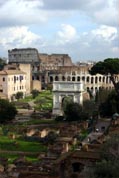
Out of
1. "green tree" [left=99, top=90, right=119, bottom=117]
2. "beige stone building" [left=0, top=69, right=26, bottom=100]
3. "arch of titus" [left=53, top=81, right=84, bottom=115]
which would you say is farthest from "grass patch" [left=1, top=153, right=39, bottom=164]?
"beige stone building" [left=0, top=69, right=26, bottom=100]

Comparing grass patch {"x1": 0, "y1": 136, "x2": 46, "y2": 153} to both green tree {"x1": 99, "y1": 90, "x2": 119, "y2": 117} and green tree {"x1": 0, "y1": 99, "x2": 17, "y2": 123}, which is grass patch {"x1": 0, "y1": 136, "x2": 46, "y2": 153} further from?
green tree {"x1": 99, "y1": 90, "x2": 119, "y2": 117}

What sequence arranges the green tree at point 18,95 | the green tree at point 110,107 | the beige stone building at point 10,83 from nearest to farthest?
the green tree at point 110,107, the green tree at point 18,95, the beige stone building at point 10,83

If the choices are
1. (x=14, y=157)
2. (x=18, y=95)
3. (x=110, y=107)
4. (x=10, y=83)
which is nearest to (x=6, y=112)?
(x=110, y=107)

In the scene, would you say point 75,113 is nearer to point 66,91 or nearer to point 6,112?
point 6,112

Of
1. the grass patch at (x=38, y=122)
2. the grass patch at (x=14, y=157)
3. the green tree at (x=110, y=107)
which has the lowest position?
the grass patch at (x=38, y=122)

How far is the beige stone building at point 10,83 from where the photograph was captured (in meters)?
67.1

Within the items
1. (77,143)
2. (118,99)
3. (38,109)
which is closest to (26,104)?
(38,109)

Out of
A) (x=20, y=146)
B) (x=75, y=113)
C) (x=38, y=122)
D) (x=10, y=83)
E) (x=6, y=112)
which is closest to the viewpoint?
(x=20, y=146)

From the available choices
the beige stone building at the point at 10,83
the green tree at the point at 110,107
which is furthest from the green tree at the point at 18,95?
the green tree at the point at 110,107

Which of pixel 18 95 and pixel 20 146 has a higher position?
pixel 18 95

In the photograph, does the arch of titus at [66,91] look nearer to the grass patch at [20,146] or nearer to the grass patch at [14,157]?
the grass patch at [20,146]

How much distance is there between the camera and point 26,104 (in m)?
56.9

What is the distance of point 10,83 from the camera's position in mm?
68312

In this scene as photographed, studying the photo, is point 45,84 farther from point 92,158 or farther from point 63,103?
point 92,158
